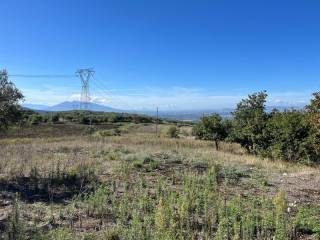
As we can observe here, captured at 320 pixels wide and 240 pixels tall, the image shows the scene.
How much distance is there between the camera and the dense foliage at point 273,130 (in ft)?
76.3

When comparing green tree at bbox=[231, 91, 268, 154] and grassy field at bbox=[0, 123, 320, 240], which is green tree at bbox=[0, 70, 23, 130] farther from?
green tree at bbox=[231, 91, 268, 154]

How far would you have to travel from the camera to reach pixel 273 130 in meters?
27.2

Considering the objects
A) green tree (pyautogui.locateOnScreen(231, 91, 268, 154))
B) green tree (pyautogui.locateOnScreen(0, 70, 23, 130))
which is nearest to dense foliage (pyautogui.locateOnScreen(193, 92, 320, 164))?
green tree (pyautogui.locateOnScreen(231, 91, 268, 154))

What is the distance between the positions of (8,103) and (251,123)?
1880 centimetres

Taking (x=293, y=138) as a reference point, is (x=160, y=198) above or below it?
below

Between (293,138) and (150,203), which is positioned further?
(293,138)

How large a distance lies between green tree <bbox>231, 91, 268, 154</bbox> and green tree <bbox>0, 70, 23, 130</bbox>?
1778 centimetres

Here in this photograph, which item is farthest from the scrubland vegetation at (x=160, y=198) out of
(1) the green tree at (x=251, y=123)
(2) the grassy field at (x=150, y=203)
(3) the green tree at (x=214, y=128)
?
(3) the green tree at (x=214, y=128)

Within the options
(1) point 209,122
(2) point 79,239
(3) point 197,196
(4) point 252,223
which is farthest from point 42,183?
(1) point 209,122

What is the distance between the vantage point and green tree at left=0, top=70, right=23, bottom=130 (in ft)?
51.1

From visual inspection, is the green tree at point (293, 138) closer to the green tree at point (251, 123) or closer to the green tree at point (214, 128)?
the green tree at point (251, 123)

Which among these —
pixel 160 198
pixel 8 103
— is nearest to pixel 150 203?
pixel 160 198

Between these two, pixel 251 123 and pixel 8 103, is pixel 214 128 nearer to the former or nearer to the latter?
pixel 251 123

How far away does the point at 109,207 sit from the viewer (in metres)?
10.8
